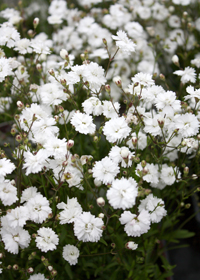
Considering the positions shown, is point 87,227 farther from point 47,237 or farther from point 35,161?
point 35,161

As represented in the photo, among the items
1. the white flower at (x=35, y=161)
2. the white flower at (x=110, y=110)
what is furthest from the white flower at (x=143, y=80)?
the white flower at (x=35, y=161)

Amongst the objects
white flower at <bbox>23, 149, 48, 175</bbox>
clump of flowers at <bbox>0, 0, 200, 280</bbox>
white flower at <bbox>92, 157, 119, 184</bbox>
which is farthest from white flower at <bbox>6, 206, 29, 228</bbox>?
white flower at <bbox>92, 157, 119, 184</bbox>

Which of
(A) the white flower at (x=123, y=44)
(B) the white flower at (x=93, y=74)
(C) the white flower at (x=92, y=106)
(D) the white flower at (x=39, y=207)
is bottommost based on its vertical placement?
(D) the white flower at (x=39, y=207)

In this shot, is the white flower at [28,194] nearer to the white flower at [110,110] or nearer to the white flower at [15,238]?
the white flower at [15,238]

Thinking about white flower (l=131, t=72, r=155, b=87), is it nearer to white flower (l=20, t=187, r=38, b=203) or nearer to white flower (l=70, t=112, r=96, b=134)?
white flower (l=70, t=112, r=96, b=134)

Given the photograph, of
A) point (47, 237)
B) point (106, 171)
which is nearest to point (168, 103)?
point (106, 171)
